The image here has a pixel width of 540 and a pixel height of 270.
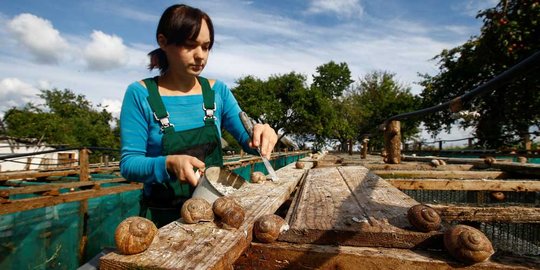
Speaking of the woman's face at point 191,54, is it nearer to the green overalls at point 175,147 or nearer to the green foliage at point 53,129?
the green overalls at point 175,147

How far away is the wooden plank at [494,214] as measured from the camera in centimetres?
179

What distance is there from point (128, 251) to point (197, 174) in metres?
0.75

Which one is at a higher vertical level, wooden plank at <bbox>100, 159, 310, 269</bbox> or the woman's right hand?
the woman's right hand

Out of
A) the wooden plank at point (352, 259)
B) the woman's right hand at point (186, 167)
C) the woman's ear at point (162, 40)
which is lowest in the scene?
the wooden plank at point (352, 259)

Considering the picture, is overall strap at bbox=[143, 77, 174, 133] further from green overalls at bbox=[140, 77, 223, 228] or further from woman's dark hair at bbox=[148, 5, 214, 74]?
woman's dark hair at bbox=[148, 5, 214, 74]

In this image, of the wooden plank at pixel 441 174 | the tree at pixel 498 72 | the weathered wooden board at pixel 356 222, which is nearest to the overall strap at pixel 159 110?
the weathered wooden board at pixel 356 222

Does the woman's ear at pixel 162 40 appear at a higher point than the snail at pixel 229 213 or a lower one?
higher

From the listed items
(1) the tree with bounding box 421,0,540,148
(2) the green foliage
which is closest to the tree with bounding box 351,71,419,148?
(1) the tree with bounding box 421,0,540,148

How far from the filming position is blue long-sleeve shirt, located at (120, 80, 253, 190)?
1.86 metres

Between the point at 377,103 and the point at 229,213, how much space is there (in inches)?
1858

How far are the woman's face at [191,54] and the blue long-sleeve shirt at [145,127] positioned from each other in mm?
221

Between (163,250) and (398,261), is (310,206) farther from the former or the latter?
(163,250)

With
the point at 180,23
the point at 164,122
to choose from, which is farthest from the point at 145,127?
the point at 180,23

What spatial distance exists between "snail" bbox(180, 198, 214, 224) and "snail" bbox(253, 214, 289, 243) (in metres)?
0.22
